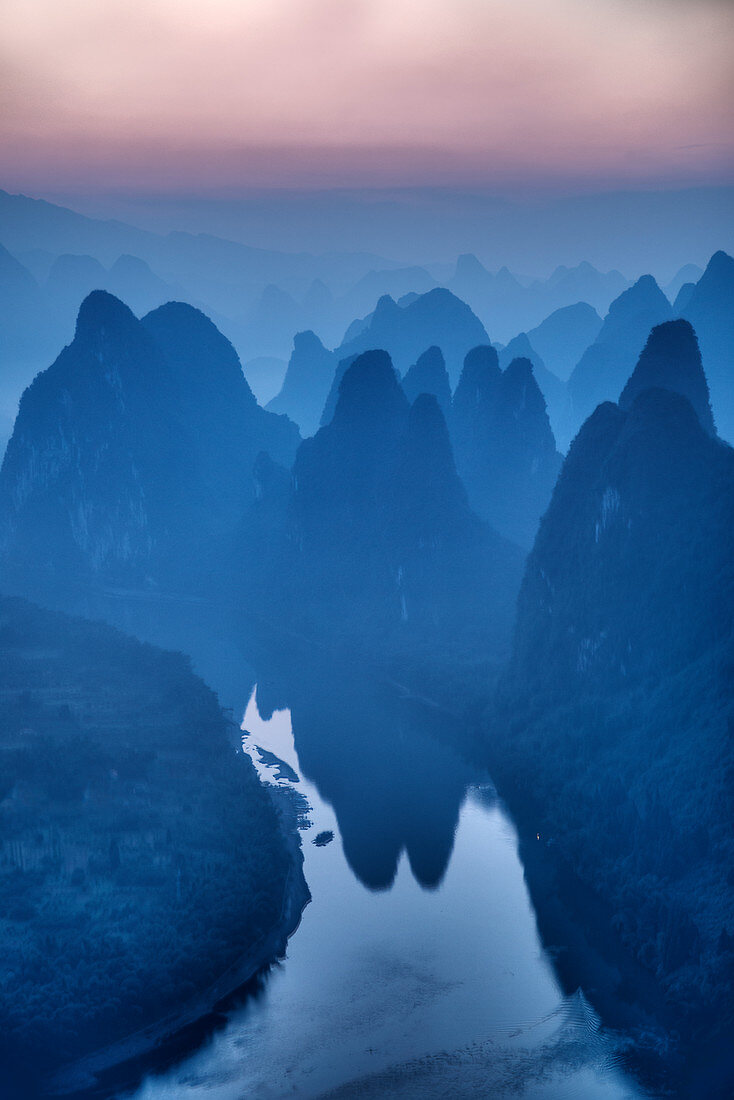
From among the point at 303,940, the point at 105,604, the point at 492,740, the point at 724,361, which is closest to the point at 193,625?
the point at 105,604

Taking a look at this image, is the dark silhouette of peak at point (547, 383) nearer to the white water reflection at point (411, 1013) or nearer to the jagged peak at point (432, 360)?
the jagged peak at point (432, 360)

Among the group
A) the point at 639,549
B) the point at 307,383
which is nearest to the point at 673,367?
the point at 639,549

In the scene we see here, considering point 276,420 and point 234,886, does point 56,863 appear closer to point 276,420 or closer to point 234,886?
point 234,886

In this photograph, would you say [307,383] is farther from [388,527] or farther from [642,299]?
[388,527]

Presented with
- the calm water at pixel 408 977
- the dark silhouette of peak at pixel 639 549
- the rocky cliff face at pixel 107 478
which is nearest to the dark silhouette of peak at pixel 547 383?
the rocky cliff face at pixel 107 478

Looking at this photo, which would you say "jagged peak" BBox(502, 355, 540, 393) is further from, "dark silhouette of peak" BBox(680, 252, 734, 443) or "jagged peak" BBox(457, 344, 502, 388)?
"dark silhouette of peak" BBox(680, 252, 734, 443)
